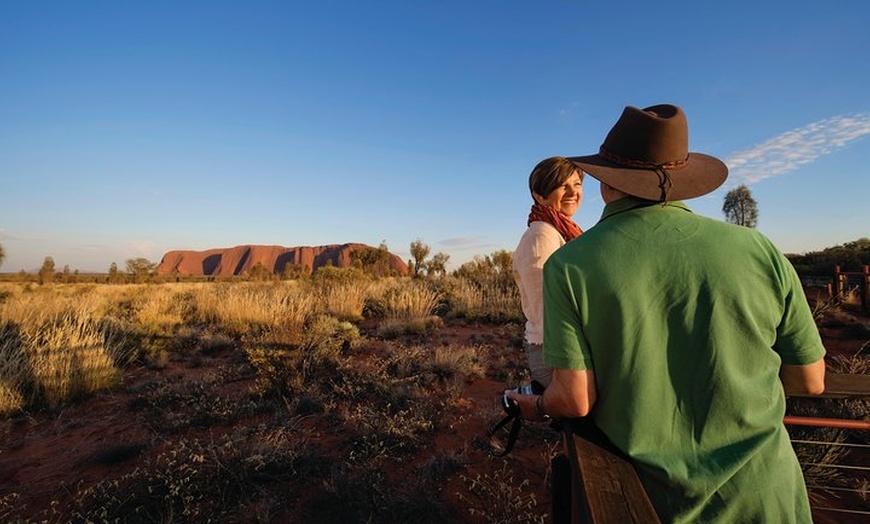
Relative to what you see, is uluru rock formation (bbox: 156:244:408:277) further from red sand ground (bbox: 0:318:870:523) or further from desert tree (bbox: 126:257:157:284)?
red sand ground (bbox: 0:318:870:523)


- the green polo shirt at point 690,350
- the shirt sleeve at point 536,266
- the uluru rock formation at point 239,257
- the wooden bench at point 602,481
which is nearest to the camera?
the wooden bench at point 602,481

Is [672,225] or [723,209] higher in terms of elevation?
[723,209]

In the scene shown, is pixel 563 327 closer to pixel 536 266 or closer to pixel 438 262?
pixel 536 266

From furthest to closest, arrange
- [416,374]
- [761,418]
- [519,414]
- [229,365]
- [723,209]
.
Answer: [723,209], [229,365], [416,374], [519,414], [761,418]

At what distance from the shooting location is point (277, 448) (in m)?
3.45

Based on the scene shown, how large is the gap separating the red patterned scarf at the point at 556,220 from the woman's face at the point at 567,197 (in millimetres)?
42

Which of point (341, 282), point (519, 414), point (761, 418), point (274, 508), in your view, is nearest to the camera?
point (761, 418)

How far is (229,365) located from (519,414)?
261 inches

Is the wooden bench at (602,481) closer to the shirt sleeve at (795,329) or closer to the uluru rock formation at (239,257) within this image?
the shirt sleeve at (795,329)

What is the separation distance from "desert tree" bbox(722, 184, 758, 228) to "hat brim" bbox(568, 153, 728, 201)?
1614 inches

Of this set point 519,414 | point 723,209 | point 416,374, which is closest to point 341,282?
point 416,374

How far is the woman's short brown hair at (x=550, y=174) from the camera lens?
7.70 feet

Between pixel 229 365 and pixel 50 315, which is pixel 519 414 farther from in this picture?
pixel 50 315

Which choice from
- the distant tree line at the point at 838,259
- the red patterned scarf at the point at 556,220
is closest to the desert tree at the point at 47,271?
the red patterned scarf at the point at 556,220
